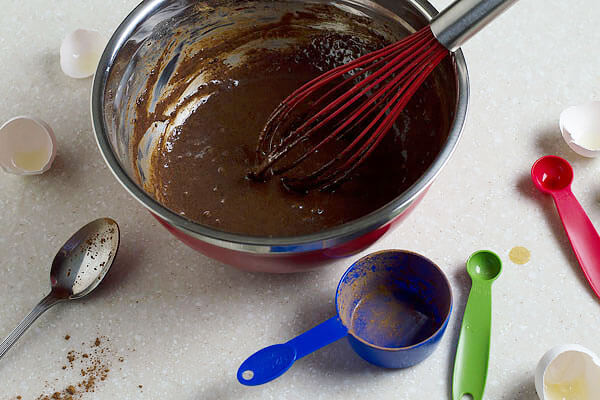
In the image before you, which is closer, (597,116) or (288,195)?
(288,195)

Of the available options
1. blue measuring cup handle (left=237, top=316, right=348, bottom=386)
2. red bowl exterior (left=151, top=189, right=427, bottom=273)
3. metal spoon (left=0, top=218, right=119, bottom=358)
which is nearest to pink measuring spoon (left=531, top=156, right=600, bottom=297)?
red bowl exterior (left=151, top=189, right=427, bottom=273)

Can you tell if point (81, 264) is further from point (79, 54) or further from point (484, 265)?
point (484, 265)

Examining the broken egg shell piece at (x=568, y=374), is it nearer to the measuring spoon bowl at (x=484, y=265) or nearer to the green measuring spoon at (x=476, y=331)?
the green measuring spoon at (x=476, y=331)

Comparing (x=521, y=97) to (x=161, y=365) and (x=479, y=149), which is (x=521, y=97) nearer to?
(x=479, y=149)

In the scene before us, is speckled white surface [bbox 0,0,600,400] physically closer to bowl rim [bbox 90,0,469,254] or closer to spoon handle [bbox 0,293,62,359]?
spoon handle [bbox 0,293,62,359]

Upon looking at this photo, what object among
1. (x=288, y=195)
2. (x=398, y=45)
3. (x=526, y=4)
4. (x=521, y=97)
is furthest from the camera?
(x=526, y=4)

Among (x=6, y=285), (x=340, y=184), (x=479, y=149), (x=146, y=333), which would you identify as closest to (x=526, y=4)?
(x=479, y=149)
